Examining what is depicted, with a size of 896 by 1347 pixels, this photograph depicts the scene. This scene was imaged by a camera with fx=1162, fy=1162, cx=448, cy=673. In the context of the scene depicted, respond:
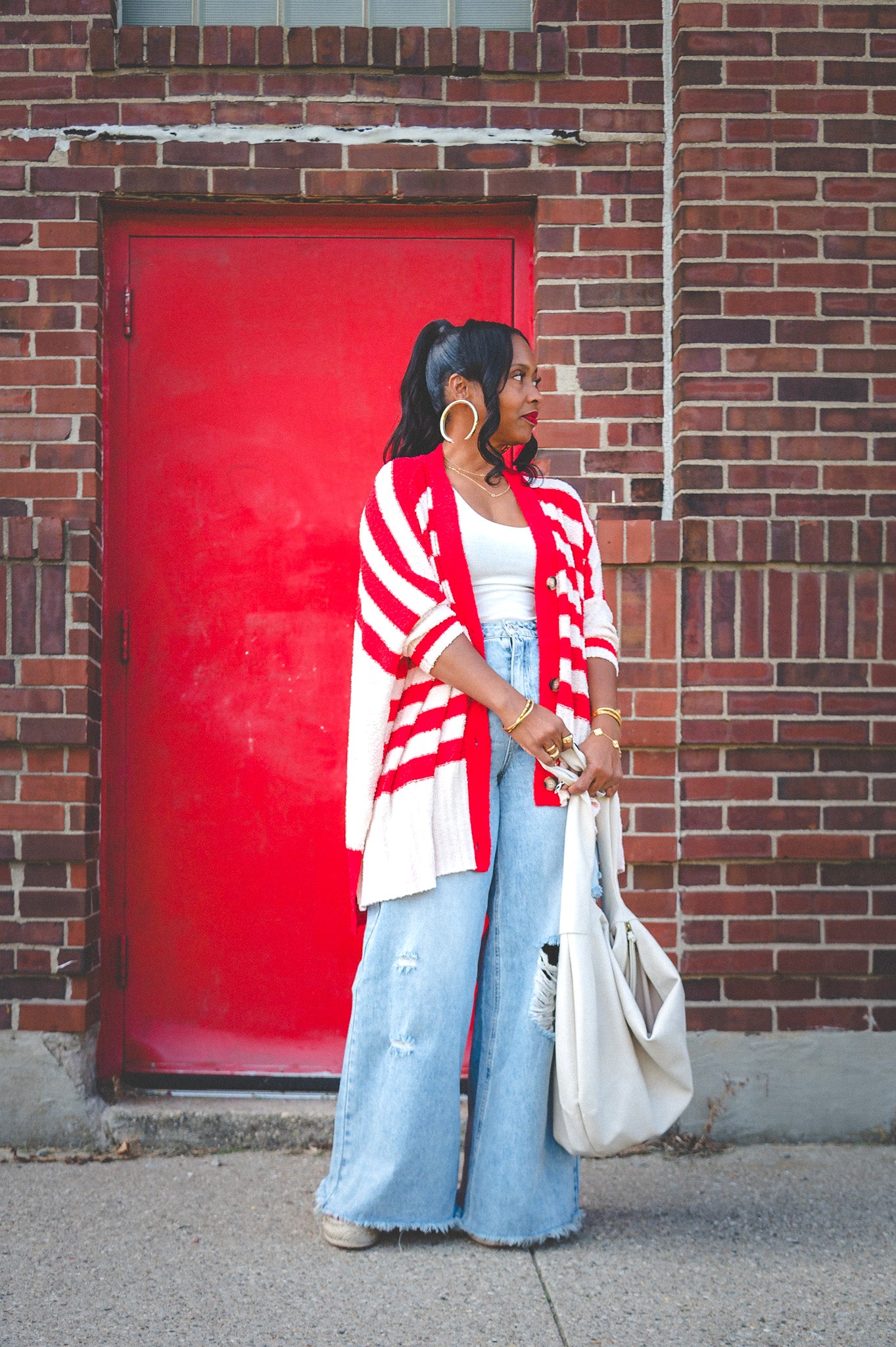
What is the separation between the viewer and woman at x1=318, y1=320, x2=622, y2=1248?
2492 mm

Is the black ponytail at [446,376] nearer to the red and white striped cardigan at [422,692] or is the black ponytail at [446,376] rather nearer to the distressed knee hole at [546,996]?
the red and white striped cardigan at [422,692]

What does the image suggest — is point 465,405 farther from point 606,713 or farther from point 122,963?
point 122,963

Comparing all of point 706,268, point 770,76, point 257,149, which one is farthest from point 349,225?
point 770,76

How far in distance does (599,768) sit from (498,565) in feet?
1.65

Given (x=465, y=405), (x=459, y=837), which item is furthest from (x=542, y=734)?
(x=465, y=405)

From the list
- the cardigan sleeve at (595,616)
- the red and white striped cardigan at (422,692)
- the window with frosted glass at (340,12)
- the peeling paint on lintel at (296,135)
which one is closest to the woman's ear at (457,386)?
the red and white striped cardigan at (422,692)

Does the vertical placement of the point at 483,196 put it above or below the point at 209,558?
above

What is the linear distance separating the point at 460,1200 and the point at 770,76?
10.4ft

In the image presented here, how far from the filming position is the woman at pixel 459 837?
2.49m

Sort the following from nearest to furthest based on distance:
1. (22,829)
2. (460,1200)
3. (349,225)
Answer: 1. (460,1200)
2. (22,829)
3. (349,225)

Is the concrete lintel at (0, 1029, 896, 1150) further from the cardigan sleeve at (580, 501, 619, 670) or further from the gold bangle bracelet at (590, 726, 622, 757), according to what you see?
the cardigan sleeve at (580, 501, 619, 670)

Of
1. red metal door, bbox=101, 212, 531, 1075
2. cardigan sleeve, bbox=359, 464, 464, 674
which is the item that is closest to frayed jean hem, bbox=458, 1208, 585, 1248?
red metal door, bbox=101, 212, 531, 1075

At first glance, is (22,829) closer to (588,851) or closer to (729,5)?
(588,851)

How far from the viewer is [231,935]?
11.4 ft
